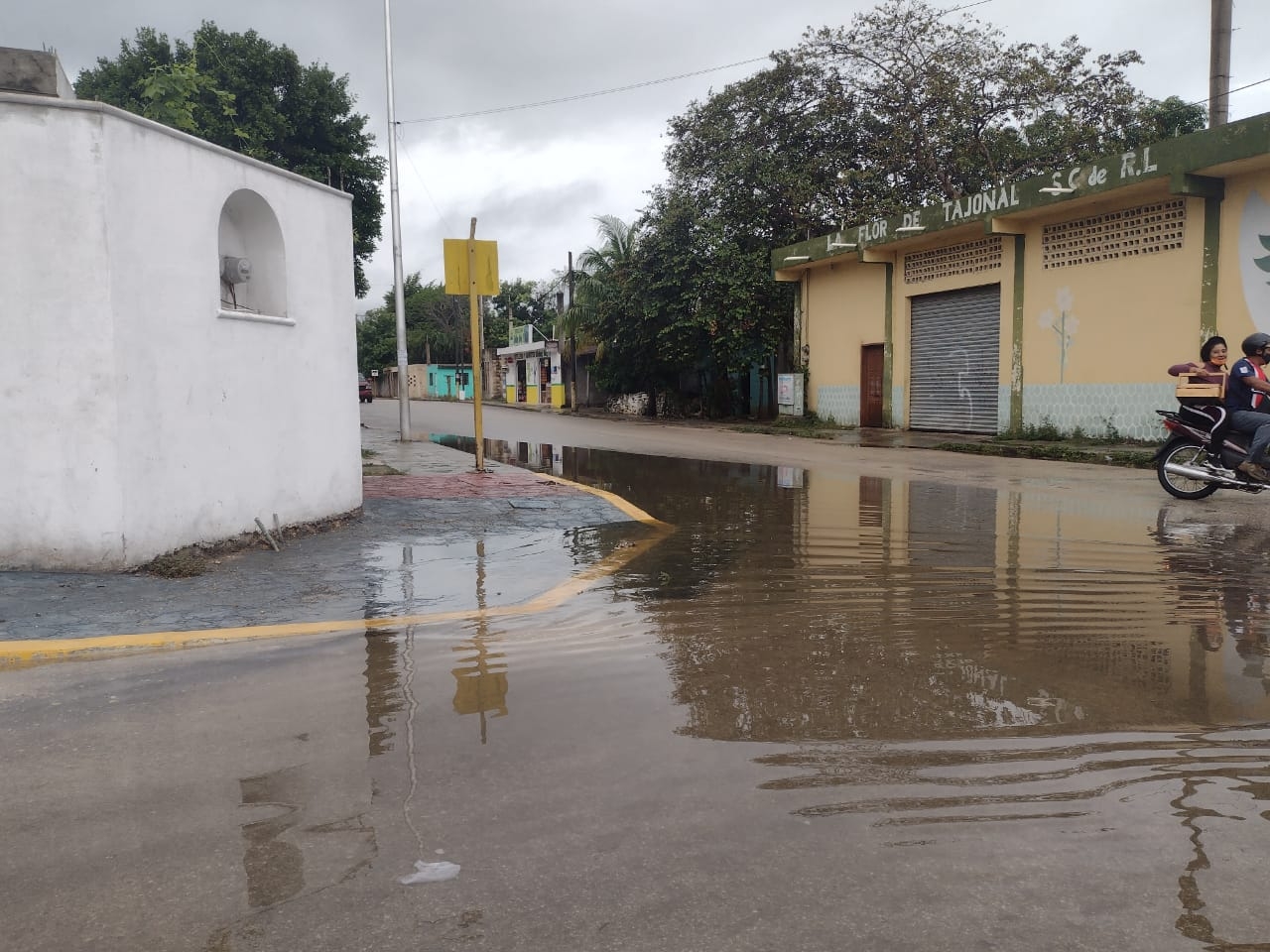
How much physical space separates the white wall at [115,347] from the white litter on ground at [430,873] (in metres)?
4.28

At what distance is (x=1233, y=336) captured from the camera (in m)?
16.0

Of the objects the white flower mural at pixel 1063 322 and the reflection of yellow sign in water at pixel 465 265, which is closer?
the reflection of yellow sign in water at pixel 465 265

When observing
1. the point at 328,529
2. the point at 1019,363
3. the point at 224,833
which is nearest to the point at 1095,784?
the point at 224,833

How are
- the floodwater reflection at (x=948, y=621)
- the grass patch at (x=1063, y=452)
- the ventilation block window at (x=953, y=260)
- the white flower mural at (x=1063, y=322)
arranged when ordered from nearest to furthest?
the floodwater reflection at (x=948, y=621), the grass patch at (x=1063, y=452), the white flower mural at (x=1063, y=322), the ventilation block window at (x=953, y=260)

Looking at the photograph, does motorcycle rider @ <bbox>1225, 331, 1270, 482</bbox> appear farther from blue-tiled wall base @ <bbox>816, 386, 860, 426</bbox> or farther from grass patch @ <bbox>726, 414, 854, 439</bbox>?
blue-tiled wall base @ <bbox>816, 386, 860, 426</bbox>

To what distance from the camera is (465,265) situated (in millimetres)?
11234

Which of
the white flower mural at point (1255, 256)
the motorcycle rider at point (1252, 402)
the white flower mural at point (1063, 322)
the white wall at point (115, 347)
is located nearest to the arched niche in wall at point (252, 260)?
the white wall at point (115, 347)

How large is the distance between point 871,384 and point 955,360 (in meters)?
2.99

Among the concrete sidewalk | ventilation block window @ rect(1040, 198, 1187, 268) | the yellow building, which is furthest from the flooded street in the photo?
ventilation block window @ rect(1040, 198, 1187, 268)

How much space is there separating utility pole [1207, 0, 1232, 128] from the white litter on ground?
19642 millimetres

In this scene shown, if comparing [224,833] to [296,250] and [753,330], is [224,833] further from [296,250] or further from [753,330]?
[753,330]

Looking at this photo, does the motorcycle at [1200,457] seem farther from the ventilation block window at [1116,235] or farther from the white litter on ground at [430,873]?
the white litter on ground at [430,873]

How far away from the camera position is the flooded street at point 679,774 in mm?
2434

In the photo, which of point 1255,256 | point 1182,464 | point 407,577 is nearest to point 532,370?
point 1255,256
